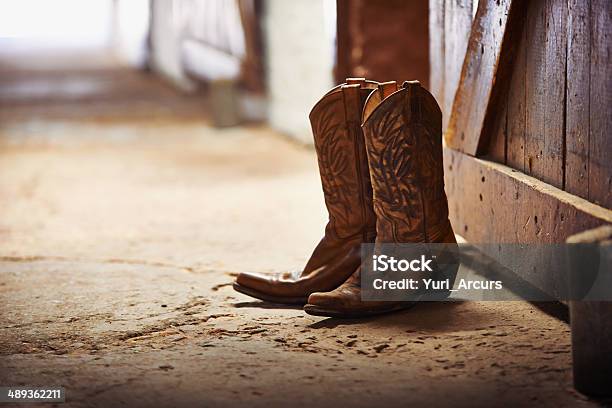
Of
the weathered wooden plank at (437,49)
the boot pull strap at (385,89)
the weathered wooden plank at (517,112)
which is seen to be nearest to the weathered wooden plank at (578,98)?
the weathered wooden plank at (517,112)

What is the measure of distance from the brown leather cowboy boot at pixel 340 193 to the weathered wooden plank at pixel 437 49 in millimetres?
1014

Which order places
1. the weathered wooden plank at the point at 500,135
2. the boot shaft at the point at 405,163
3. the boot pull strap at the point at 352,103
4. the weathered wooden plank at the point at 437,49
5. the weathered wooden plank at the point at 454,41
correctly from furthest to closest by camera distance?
the weathered wooden plank at the point at 437,49 < the weathered wooden plank at the point at 454,41 < the weathered wooden plank at the point at 500,135 < the boot pull strap at the point at 352,103 < the boot shaft at the point at 405,163

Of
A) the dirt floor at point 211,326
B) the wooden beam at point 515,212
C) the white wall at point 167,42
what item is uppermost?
the white wall at point 167,42

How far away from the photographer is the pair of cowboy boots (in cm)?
264

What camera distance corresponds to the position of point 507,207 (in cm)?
301

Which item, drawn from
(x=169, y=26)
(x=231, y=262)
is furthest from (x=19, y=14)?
(x=231, y=262)

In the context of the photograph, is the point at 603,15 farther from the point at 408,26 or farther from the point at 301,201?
the point at 408,26

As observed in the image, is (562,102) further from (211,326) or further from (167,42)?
(167,42)

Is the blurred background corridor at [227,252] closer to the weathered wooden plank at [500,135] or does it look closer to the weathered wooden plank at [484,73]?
the weathered wooden plank at [484,73]

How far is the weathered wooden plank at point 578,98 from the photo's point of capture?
249 cm

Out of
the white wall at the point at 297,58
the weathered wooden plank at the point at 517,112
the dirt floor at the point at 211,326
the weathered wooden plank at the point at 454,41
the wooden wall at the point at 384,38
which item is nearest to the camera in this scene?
the dirt floor at the point at 211,326

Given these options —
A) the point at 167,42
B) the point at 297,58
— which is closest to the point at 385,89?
the point at 297,58

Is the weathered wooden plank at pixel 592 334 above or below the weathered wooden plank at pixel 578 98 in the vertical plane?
below

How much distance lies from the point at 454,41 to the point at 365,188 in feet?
3.33
